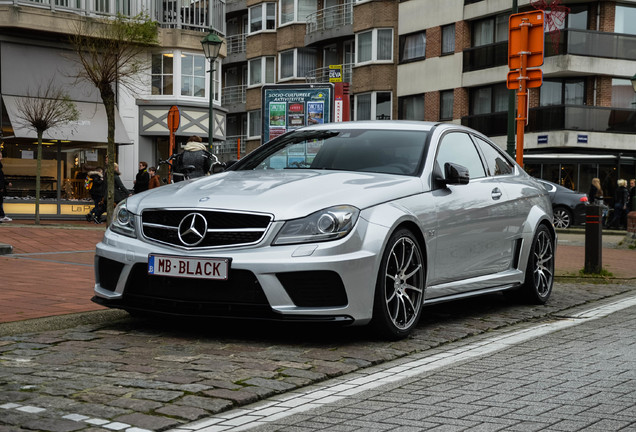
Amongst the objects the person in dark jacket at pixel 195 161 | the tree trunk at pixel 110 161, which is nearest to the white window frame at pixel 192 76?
the tree trunk at pixel 110 161

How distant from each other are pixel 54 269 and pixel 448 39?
3630 centimetres

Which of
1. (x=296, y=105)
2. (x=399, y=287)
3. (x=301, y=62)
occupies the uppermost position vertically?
(x=301, y=62)

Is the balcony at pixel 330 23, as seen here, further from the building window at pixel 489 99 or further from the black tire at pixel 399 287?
the black tire at pixel 399 287

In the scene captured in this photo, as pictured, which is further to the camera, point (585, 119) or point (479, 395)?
point (585, 119)

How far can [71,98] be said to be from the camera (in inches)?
1184

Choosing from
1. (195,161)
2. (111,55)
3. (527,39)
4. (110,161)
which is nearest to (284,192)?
(527,39)

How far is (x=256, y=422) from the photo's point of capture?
432 cm

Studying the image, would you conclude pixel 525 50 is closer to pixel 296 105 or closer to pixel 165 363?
pixel 296 105

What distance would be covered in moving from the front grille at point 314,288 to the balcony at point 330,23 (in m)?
43.9

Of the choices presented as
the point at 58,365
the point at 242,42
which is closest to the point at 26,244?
the point at 58,365

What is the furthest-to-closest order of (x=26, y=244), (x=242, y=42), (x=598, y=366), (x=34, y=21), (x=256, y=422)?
1. (x=242, y=42)
2. (x=34, y=21)
3. (x=26, y=244)
4. (x=598, y=366)
5. (x=256, y=422)

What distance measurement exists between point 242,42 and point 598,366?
5488 cm

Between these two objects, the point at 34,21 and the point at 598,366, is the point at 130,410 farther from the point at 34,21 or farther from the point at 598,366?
the point at 34,21

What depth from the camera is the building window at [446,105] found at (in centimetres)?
4459
